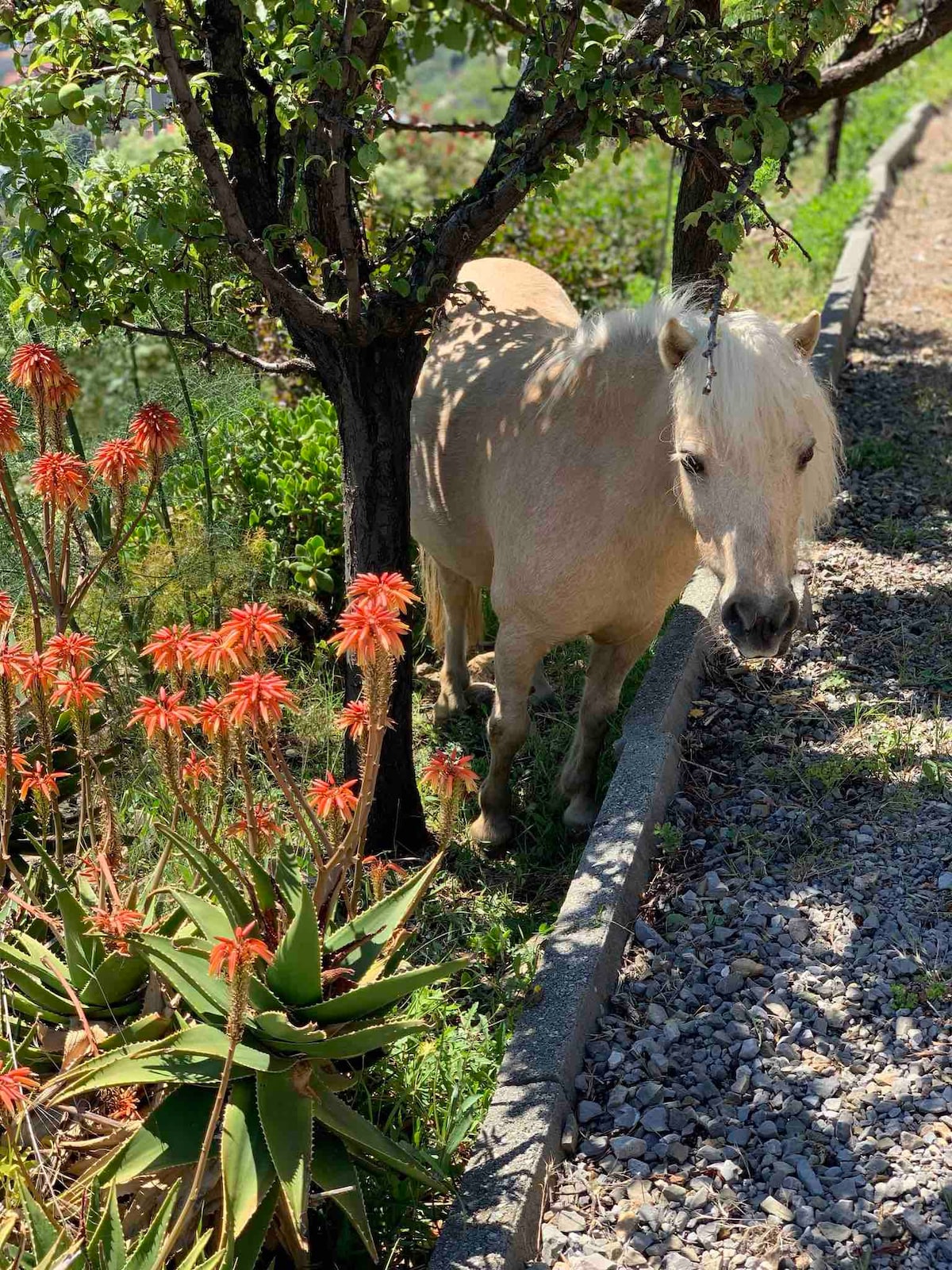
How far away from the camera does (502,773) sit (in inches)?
164

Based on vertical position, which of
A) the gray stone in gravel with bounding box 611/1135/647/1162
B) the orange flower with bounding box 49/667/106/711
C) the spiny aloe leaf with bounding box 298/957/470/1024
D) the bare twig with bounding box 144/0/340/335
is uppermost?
the bare twig with bounding box 144/0/340/335

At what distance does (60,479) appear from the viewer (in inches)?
106

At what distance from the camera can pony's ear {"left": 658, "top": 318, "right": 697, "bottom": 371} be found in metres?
3.11

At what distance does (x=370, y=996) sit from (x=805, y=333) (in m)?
2.08

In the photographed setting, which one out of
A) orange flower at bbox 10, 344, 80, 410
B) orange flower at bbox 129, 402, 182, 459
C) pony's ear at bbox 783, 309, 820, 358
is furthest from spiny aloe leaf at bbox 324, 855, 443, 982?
pony's ear at bbox 783, 309, 820, 358

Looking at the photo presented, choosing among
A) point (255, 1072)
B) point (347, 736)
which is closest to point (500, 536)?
point (347, 736)

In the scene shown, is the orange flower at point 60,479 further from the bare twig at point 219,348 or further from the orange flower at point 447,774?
the orange flower at point 447,774

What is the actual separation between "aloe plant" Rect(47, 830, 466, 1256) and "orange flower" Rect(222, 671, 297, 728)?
0.36 meters

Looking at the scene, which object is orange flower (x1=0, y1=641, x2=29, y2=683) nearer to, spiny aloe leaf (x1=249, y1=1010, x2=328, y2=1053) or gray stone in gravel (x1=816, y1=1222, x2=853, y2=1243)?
spiny aloe leaf (x1=249, y1=1010, x2=328, y2=1053)

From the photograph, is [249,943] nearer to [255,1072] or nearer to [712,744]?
[255,1072]

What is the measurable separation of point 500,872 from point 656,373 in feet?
5.88

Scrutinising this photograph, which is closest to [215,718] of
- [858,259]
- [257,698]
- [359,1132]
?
[257,698]

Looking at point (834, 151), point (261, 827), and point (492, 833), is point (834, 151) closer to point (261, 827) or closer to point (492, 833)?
point (492, 833)

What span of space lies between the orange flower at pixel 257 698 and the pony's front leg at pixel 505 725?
175 cm
